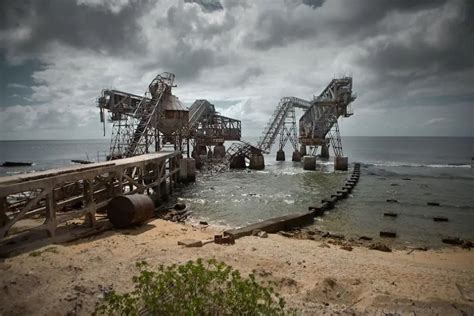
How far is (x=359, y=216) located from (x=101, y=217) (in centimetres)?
Answer: 1684

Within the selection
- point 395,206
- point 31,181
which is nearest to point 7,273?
point 31,181

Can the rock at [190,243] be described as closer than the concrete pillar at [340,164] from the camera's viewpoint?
Yes

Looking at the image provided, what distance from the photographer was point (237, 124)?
65062 mm

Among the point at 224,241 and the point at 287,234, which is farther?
the point at 287,234

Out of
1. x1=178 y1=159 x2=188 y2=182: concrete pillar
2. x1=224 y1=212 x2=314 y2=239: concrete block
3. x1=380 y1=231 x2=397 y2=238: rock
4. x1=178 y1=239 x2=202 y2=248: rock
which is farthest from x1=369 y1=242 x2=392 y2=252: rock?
x1=178 y1=159 x2=188 y2=182: concrete pillar

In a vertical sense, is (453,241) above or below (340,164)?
below

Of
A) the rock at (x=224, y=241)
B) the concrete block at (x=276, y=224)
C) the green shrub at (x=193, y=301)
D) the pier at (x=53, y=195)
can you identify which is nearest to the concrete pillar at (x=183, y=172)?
the pier at (x=53, y=195)

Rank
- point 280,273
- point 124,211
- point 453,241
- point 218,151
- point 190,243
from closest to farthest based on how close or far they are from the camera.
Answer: point 280,273, point 190,243, point 124,211, point 453,241, point 218,151

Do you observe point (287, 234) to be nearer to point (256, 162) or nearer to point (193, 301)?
point (193, 301)

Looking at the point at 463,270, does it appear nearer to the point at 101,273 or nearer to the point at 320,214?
the point at 320,214

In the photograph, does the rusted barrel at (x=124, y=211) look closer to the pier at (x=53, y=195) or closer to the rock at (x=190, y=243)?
the pier at (x=53, y=195)

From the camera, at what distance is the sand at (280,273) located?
6902mm

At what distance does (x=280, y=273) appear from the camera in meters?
9.50

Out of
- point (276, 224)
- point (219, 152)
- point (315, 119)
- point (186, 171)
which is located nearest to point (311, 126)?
point (315, 119)
